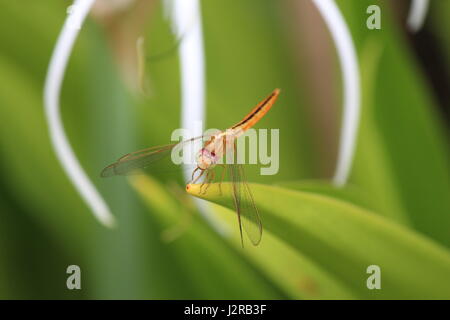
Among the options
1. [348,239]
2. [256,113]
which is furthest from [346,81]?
[348,239]

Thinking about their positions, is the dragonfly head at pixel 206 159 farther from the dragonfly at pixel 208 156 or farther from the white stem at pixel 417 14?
the white stem at pixel 417 14

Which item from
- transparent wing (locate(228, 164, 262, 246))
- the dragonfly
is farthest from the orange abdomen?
transparent wing (locate(228, 164, 262, 246))

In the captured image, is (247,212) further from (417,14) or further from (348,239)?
(417,14)

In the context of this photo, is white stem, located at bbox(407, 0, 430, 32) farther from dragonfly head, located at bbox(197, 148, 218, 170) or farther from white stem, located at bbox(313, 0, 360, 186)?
dragonfly head, located at bbox(197, 148, 218, 170)

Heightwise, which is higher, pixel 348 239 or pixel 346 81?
pixel 346 81

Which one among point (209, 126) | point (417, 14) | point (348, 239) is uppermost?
point (417, 14)
